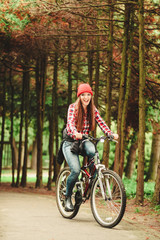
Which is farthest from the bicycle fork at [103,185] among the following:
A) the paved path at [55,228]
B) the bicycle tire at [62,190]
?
the bicycle tire at [62,190]

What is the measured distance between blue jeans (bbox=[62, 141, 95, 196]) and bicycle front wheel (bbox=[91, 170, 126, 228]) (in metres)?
0.45

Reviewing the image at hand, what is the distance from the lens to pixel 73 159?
6.77 meters

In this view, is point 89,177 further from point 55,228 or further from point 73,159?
point 55,228

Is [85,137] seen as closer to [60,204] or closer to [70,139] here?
[70,139]

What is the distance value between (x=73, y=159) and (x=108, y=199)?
947 millimetres

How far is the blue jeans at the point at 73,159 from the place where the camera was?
6.64 meters

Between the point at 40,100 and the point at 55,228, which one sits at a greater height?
the point at 40,100

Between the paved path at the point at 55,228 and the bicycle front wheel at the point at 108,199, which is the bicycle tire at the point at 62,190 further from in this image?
the bicycle front wheel at the point at 108,199

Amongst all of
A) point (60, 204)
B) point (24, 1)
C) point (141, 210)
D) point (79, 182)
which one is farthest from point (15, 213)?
point (24, 1)

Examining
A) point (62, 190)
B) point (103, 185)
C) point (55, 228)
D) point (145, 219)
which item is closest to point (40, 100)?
point (62, 190)

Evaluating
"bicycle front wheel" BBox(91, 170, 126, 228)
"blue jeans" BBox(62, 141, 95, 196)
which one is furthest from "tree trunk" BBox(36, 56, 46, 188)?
A: "bicycle front wheel" BBox(91, 170, 126, 228)

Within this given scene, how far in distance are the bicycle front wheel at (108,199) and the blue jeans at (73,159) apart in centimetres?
45

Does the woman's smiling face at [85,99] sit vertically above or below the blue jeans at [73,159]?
above

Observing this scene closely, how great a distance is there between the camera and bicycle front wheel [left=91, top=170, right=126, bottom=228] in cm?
588
